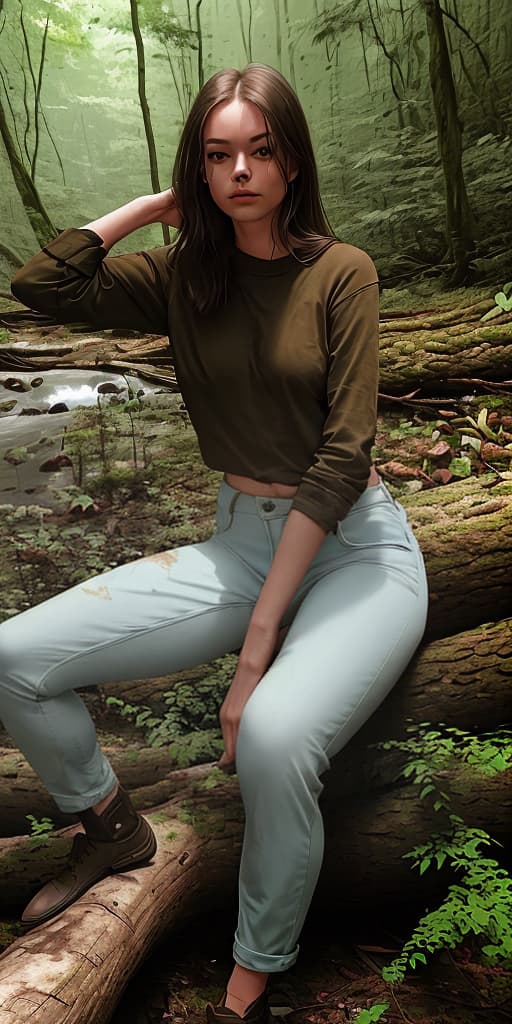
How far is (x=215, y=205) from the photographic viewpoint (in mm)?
1696

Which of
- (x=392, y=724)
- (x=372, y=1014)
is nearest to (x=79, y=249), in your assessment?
(x=392, y=724)

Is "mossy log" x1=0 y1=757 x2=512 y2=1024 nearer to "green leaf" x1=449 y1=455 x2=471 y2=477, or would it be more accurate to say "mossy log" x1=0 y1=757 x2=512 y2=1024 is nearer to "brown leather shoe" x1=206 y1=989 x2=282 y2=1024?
"brown leather shoe" x1=206 y1=989 x2=282 y2=1024

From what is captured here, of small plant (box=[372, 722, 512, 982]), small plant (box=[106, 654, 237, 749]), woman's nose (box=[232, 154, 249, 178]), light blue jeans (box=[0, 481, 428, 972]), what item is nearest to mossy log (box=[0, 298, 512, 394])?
light blue jeans (box=[0, 481, 428, 972])

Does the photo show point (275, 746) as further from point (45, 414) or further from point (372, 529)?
point (45, 414)

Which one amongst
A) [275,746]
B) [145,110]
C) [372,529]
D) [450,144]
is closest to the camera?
[275,746]

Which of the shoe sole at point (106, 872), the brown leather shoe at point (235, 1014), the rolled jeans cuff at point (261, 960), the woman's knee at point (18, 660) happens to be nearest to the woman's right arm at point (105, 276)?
the woman's knee at point (18, 660)

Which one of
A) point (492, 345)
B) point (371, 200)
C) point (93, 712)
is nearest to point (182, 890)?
point (93, 712)

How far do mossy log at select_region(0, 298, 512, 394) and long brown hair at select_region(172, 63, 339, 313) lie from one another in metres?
0.35

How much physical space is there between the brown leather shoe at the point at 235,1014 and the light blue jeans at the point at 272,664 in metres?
0.11

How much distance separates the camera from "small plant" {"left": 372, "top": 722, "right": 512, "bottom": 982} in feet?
A: 6.06

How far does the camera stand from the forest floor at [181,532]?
1812 mm

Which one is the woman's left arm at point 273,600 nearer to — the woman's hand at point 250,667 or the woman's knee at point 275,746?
the woman's hand at point 250,667

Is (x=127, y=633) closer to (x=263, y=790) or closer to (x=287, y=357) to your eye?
(x=263, y=790)

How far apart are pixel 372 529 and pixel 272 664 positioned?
1.21 ft
